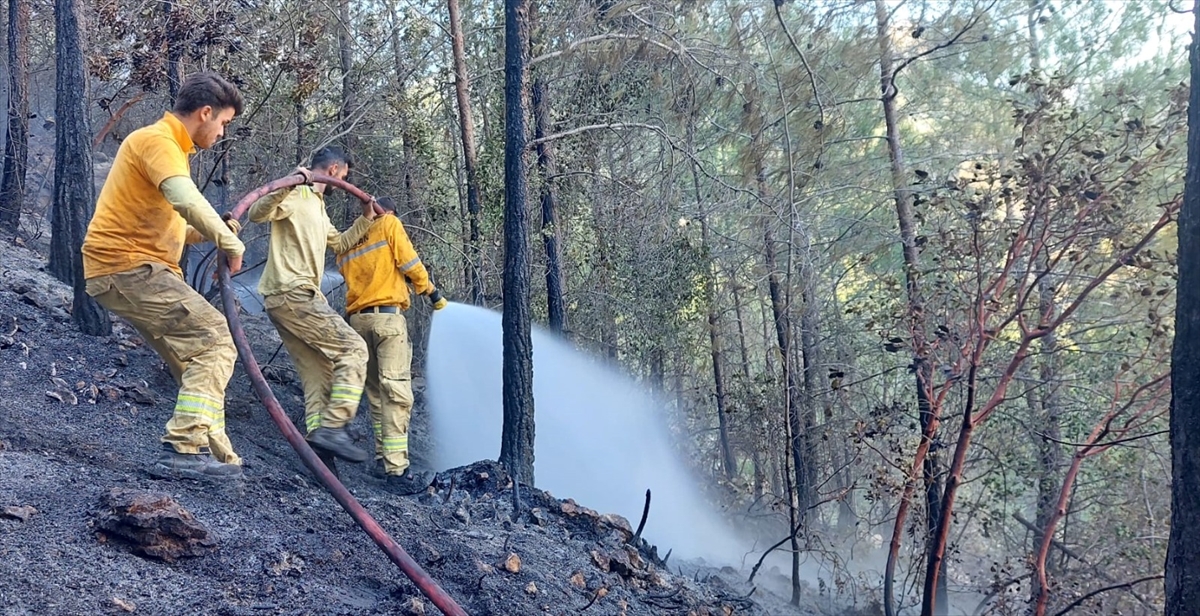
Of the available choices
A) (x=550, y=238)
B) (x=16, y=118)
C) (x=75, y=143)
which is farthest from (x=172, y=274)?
(x=16, y=118)

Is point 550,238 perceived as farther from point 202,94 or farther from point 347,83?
point 202,94

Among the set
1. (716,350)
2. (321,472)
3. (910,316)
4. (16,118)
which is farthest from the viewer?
(716,350)

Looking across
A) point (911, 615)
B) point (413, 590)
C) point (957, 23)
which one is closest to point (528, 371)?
point (413, 590)

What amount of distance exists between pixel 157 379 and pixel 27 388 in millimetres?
1073

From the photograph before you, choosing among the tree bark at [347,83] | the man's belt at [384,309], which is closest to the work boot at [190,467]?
the man's belt at [384,309]

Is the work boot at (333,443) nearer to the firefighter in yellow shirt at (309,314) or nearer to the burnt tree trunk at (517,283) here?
the firefighter in yellow shirt at (309,314)

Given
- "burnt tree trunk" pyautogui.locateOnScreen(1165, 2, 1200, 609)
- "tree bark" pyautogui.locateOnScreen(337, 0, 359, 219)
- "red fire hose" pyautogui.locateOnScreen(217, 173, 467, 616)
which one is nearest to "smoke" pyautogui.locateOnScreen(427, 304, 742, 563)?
"tree bark" pyautogui.locateOnScreen(337, 0, 359, 219)

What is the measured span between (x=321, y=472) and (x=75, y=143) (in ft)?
12.3

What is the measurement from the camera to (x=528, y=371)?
263 inches

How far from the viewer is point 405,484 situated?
586cm

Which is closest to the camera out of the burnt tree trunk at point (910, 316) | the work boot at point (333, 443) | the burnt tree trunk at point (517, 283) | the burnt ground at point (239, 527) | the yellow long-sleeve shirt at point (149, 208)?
the burnt ground at point (239, 527)

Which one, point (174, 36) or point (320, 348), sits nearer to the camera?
point (320, 348)

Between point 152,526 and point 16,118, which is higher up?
point 16,118

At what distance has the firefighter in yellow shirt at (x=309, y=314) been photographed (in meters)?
5.35
